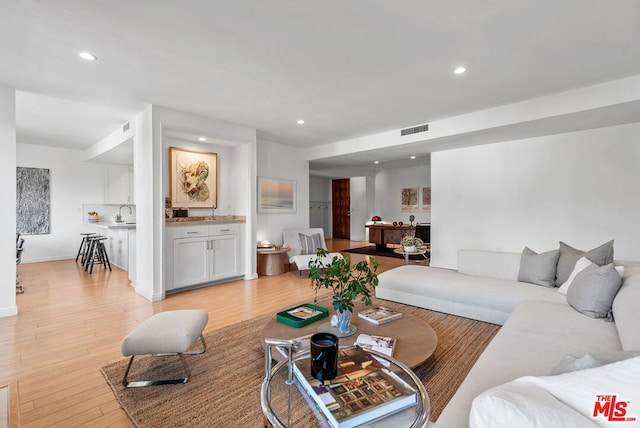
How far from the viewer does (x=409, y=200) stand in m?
9.45

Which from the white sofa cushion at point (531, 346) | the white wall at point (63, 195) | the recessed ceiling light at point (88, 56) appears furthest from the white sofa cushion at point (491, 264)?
the white wall at point (63, 195)

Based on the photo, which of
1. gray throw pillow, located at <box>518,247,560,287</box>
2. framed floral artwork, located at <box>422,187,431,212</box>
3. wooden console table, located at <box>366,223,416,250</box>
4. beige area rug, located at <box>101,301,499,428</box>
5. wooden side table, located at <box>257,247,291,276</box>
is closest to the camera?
beige area rug, located at <box>101,301,499,428</box>

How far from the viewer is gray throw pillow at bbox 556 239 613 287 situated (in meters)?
2.69

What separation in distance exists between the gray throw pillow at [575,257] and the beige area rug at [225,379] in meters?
0.87

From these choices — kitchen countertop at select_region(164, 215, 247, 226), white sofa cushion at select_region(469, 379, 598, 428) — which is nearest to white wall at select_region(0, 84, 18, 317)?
kitchen countertop at select_region(164, 215, 247, 226)

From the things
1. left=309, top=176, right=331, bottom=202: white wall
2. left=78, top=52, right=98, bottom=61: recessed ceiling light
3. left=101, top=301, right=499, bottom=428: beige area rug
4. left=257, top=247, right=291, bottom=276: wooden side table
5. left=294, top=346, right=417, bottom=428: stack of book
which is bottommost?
left=101, top=301, right=499, bottom=428: beige area rug

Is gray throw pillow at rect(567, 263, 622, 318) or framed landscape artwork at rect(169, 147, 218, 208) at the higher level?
framed landscape artwork at rect(169, 147, 218, 208)

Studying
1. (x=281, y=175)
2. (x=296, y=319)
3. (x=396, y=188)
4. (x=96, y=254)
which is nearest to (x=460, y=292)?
(x=296, y=319)

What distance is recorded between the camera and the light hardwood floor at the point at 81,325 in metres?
1.89

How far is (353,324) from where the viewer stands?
95.6 inches

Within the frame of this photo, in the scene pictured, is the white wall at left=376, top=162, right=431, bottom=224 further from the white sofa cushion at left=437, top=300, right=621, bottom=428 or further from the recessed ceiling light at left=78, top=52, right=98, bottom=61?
the recessed ceiling light at left=78, top=52, right=98, bottom=61

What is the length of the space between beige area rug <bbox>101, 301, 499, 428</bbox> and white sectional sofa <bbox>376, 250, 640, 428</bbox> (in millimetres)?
371

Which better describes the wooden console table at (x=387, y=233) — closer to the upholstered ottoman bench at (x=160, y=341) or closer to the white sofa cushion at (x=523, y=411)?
the upholstered ottoman bench at (x=160, y=341)

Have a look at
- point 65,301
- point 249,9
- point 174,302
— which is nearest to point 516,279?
point 249,9
